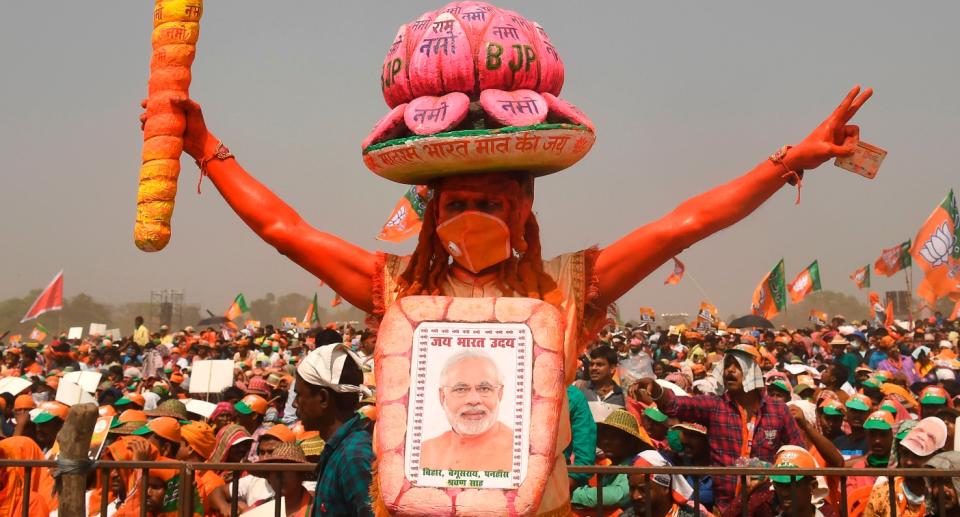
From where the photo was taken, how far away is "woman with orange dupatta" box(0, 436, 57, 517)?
5438 millimetres

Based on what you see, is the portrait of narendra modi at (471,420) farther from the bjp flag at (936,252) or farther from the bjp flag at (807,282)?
the bjp flag at (807,282)

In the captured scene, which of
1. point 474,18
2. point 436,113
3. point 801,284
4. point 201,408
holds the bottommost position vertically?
point 201,408

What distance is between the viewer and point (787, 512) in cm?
481

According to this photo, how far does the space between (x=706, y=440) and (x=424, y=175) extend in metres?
3.99

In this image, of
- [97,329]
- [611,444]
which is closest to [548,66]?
[611,444]

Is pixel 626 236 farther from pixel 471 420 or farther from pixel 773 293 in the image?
pixel 773 293

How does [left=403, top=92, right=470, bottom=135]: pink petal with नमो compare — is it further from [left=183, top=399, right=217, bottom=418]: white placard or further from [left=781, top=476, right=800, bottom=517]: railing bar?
[left=183, top=399, right=217, bottom=418]: white placard

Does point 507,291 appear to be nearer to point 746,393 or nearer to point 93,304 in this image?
point 746,393

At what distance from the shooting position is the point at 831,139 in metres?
2.98

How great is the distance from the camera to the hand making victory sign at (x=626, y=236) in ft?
9.82

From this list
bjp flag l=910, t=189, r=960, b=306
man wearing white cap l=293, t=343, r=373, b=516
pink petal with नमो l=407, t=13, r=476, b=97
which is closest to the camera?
pink petal with नमो l=407, t=13, r=476, b=97

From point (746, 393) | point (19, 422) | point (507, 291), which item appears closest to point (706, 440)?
point (746, 393)

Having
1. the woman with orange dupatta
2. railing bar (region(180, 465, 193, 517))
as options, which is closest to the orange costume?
railing bar (region(180, 465, 193, 517))

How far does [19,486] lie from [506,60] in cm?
422
